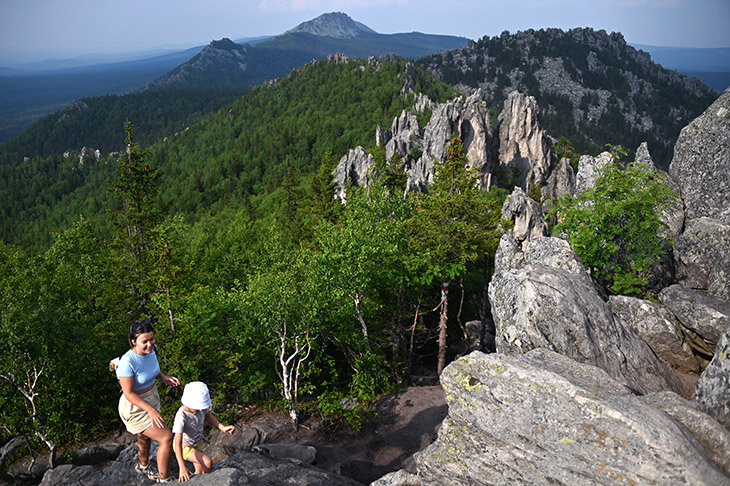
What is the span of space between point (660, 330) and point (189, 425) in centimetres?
1840

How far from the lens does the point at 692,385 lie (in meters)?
15.9

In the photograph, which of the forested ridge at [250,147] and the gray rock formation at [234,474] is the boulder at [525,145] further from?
the gray rock formation at [234,474]

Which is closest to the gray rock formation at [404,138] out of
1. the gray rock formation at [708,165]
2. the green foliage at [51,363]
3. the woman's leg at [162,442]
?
the gray rock formation at [708,165]

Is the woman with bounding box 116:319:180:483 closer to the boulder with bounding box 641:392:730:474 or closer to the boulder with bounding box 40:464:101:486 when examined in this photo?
the boulder with bounding box 40:464:101:486

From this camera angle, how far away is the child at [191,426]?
8.15 metres

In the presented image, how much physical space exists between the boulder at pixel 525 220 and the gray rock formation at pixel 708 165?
9192mm

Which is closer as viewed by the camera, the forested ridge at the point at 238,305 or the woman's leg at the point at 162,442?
the woman's leg at the point at 162,442

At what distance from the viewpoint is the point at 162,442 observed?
855 centimetres

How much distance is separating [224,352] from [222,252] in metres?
20.4

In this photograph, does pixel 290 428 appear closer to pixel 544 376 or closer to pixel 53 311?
pixel 53 311

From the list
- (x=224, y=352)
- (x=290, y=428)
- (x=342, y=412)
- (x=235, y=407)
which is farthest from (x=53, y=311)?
(x=342, y=412)

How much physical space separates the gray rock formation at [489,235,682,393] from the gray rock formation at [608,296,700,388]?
4.37 ft

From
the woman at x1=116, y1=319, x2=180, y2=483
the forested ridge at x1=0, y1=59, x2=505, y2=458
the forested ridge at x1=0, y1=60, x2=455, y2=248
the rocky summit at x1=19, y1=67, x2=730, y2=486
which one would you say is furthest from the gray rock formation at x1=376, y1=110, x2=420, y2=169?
the woman at x1=116, y1=319, x2=180, y2=483

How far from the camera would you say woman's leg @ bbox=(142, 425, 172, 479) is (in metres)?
8.49
